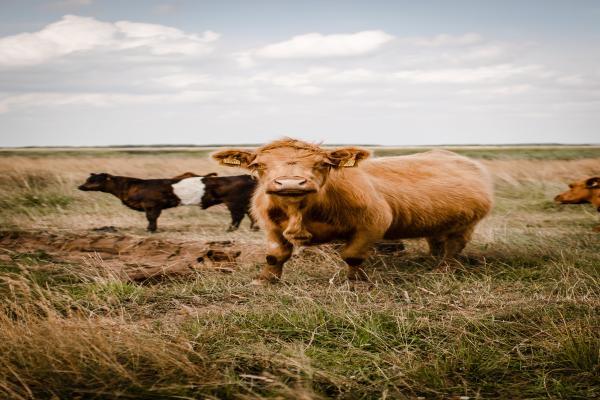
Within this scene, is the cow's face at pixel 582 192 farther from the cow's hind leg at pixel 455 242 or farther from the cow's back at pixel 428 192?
the cow's hind leg at pixel 455 242

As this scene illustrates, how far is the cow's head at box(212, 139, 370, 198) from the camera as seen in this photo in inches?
176

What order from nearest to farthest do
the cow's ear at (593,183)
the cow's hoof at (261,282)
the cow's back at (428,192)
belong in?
the cow's hoof at (261,282)
the cow's back at (428,192)
the cow's ear at (593,183)

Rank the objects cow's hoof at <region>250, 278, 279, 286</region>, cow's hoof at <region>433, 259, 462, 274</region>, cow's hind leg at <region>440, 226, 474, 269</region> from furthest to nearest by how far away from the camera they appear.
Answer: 1. cow's hind leg at <region>440, 226, 474, 269</region>
2. cow's hoof at <region>433, 259, 462, 274</region>
3. cow's hoof at <region>250, 278, 279, 286</region>

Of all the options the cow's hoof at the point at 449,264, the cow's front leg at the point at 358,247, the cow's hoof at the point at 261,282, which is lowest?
the cow's hoof at the point at 449,264

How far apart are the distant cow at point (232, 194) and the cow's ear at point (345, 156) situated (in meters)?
6.49

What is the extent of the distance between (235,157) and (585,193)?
30.0 ft

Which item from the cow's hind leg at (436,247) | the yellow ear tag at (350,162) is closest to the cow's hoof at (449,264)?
the cow's hind leg at (436,247)

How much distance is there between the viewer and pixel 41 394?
9.25 feet

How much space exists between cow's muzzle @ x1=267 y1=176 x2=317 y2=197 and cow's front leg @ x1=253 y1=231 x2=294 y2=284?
3.64 feet

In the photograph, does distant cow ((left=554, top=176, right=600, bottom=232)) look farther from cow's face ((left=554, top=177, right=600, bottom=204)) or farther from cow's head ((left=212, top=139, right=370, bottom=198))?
cow's head ((left=212, top=139, right=370, bottom=198))

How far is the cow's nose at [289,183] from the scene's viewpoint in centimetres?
440

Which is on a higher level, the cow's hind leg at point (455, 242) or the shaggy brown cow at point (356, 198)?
the shaggy brown cow at point (356, 198)

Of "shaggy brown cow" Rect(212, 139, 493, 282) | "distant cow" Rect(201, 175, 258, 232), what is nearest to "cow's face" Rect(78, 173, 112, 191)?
"distant cow" Rect(201, 175, 258, 232)

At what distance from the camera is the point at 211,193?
11742 mm
